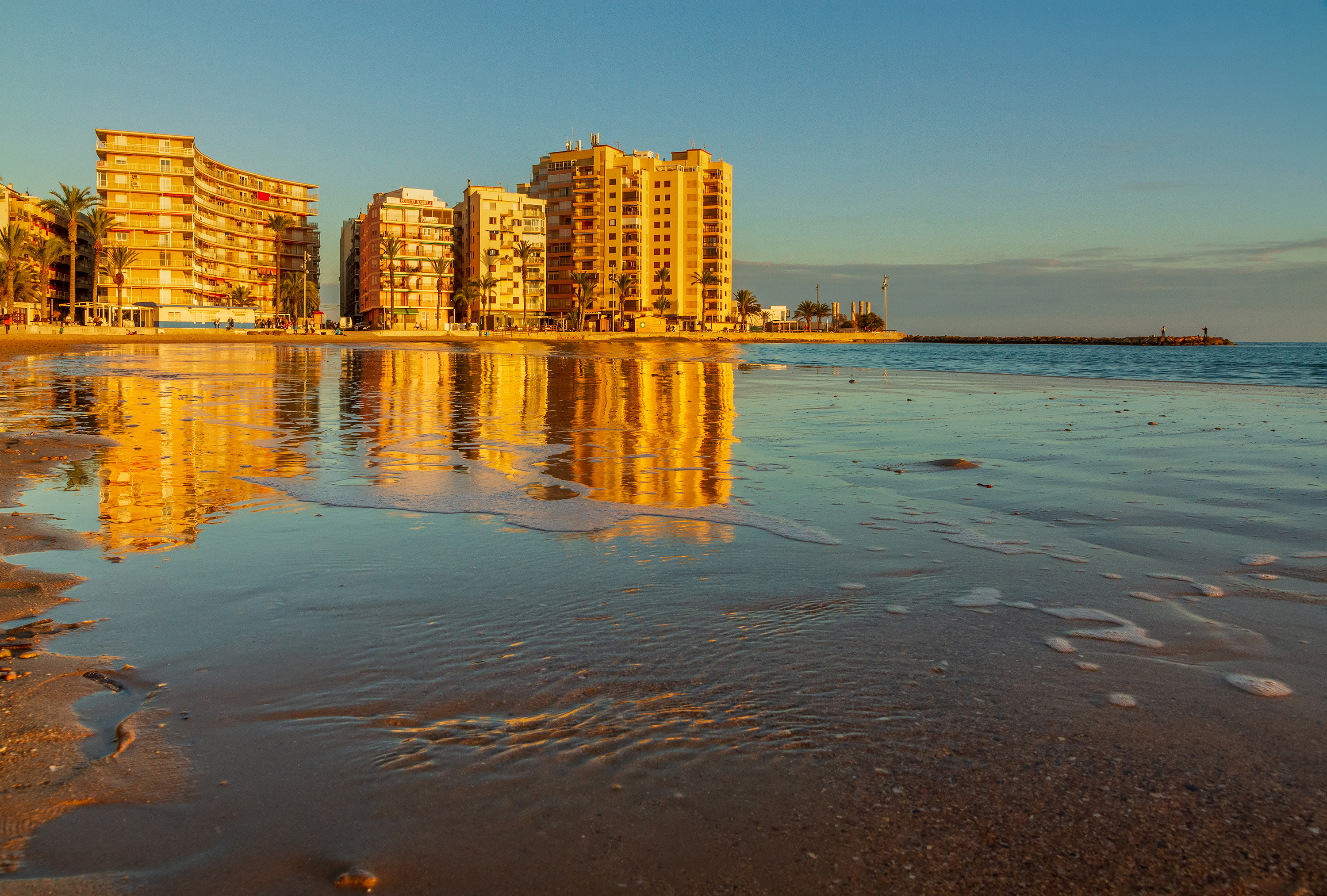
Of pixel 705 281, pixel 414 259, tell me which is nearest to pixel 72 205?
pixel 414 259

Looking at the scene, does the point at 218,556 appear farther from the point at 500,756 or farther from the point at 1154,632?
the point at 1154,632

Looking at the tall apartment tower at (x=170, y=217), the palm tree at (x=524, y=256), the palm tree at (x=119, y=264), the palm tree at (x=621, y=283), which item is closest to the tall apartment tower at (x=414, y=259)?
the palm tree at (x=524, y=256)

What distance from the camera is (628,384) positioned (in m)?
27.8

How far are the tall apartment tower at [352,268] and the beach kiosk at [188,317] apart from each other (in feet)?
157

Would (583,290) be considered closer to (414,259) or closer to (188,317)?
(414,259)

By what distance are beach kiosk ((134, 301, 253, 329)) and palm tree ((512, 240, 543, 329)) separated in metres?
44.0

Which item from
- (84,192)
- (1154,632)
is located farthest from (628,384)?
(84,192)

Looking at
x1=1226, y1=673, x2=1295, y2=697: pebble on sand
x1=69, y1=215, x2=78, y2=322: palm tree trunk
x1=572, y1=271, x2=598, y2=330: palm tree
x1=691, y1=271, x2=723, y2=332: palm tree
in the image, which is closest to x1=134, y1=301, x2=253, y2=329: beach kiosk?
x1=69, y1=215, x2=78, y2=322: palm tree trunk

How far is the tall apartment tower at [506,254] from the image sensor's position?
14575 centimetres

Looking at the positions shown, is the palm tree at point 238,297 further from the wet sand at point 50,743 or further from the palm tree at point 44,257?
the wet sand at point 50,743

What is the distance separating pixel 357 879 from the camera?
7.95 ft

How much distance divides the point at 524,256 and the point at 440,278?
13.9 m

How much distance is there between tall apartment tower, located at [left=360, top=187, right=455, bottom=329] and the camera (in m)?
141

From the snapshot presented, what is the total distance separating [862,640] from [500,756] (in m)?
1.93
